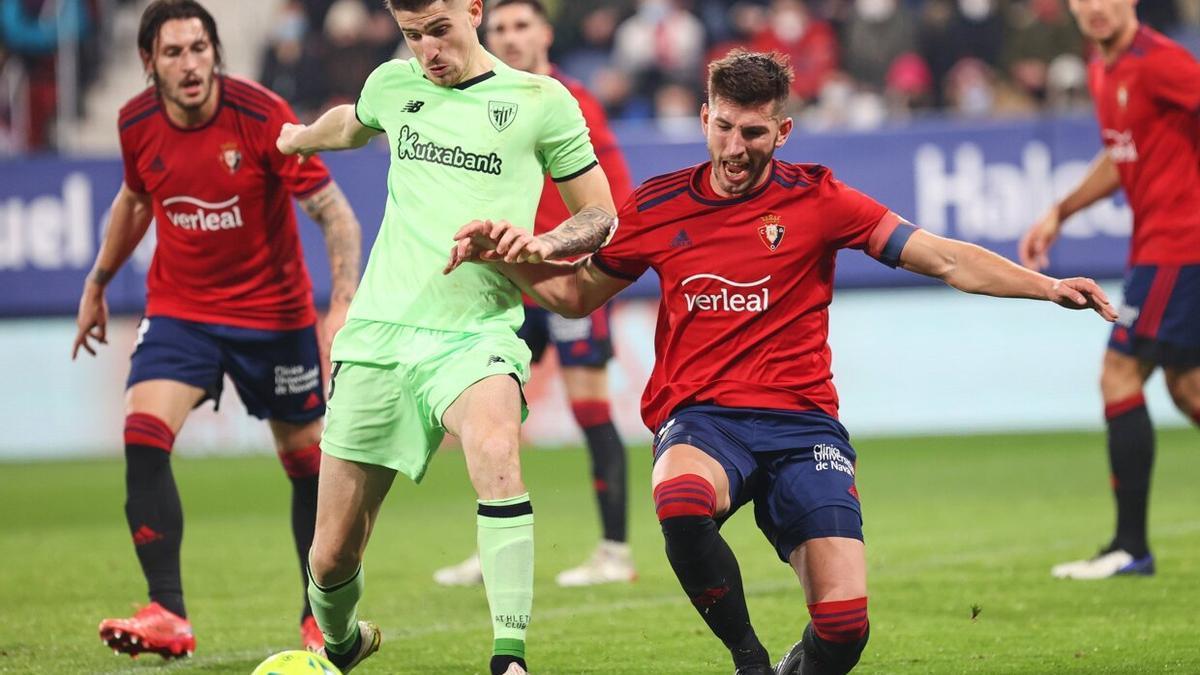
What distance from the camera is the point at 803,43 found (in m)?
16.4

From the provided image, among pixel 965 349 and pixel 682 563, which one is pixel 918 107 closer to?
pixel 965 349

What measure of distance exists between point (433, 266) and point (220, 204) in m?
1.67

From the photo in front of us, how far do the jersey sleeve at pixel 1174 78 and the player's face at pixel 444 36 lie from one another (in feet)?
12.4

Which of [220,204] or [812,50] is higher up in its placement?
[220,204]

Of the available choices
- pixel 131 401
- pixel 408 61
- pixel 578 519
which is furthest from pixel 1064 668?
pixel 578 519

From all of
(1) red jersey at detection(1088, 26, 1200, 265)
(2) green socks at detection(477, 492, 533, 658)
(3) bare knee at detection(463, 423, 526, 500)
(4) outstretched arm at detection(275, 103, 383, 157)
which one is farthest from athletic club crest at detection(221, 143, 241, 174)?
(1) red jersey at detection(1088, 26, 1200, 265)

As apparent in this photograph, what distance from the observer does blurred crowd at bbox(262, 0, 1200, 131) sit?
618 inches

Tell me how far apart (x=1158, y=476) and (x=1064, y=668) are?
6124 millimetres

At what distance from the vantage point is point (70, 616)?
7172 millimetres

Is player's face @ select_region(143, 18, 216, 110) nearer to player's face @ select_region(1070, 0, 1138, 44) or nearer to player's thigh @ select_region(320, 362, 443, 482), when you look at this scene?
player's thigh @ select_region(320, 362, 443, 482)

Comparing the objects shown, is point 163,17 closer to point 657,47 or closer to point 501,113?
point 501,113

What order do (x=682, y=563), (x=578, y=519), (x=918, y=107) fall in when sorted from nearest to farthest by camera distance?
(x=682, y=563) → (x=578, y=519) → (x=918, y=107)

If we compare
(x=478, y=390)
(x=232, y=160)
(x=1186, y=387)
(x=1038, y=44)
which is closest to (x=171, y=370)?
(x=232, y=160)

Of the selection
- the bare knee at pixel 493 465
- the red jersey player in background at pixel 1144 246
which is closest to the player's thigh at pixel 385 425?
the bare knee at pixel 493 465
